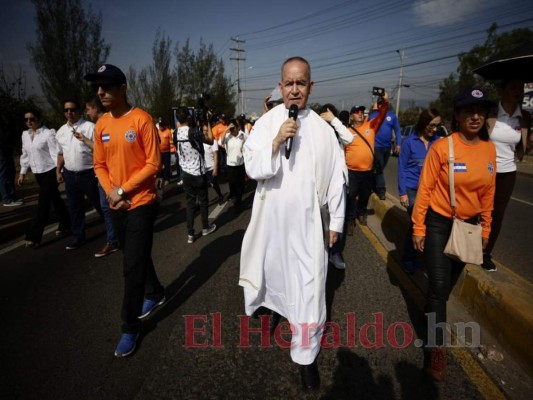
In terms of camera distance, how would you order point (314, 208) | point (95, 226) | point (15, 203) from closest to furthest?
point (314, 208), point (95, 226), point (15, 203)

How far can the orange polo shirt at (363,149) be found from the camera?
4.62 metres

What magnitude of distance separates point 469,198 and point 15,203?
29.8 feet

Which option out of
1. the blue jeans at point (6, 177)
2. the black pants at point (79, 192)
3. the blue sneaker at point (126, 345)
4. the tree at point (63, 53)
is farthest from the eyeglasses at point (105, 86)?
the tree at point (63, 53)

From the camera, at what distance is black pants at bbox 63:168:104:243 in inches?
177

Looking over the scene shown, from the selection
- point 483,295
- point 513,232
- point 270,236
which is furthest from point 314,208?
point 513,232

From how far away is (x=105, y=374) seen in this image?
86.4 inches

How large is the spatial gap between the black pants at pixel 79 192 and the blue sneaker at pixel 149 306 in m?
2.44

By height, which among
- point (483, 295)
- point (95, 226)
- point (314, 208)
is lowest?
point (95, 226)

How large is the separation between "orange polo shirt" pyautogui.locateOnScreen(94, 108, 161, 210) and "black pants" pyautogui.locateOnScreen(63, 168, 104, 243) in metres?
2.29

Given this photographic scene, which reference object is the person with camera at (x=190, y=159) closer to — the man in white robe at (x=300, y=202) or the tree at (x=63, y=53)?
the man in white robe at (x=300, y=202)

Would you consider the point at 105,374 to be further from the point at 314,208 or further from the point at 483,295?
the point at 483,295

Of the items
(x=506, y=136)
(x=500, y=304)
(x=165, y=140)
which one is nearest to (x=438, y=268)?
(x=500, y=304)

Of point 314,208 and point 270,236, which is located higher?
point 314,208

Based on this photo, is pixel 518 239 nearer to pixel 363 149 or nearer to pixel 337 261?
pixel 363 149
